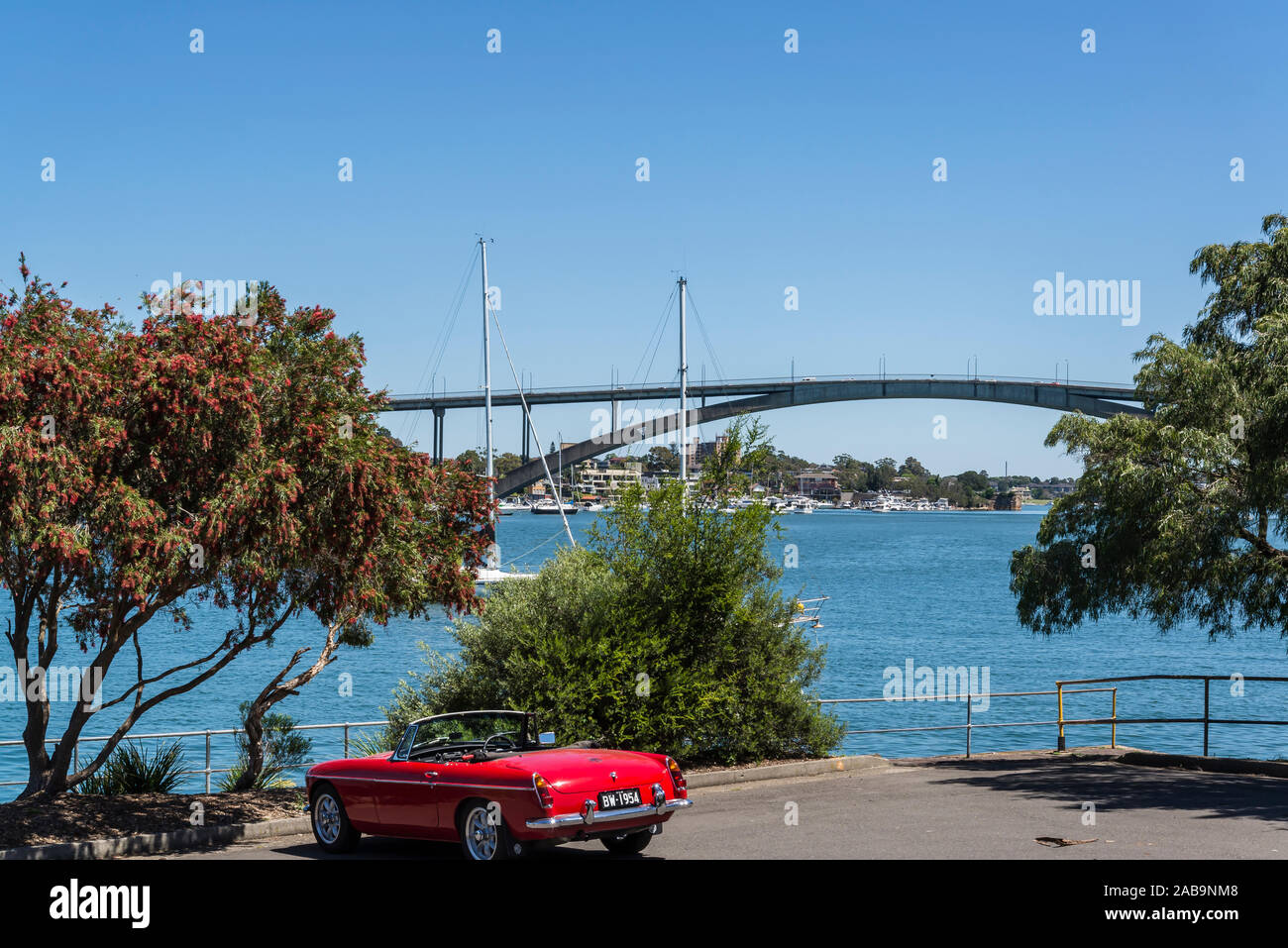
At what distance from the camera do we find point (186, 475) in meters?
11.7

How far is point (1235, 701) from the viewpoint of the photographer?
44156mm

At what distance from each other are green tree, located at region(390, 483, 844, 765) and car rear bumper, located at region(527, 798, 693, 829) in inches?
200

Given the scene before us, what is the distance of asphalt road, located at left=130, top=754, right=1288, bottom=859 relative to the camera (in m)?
10.4

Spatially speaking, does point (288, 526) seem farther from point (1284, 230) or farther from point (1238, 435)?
point (1284, 230)

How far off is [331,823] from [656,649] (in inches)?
209

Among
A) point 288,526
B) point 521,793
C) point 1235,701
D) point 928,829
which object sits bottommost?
point 1235,701

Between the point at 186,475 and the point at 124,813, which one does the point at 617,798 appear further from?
the point at 124,813

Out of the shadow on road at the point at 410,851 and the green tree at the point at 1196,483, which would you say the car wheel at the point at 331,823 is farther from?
the green tree at the point at 1196,483

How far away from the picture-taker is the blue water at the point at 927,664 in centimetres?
3422

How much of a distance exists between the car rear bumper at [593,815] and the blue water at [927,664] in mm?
5364

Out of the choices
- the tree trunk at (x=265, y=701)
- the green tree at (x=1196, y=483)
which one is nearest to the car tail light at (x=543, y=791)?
the tree trunk at (x=265, y=701)
